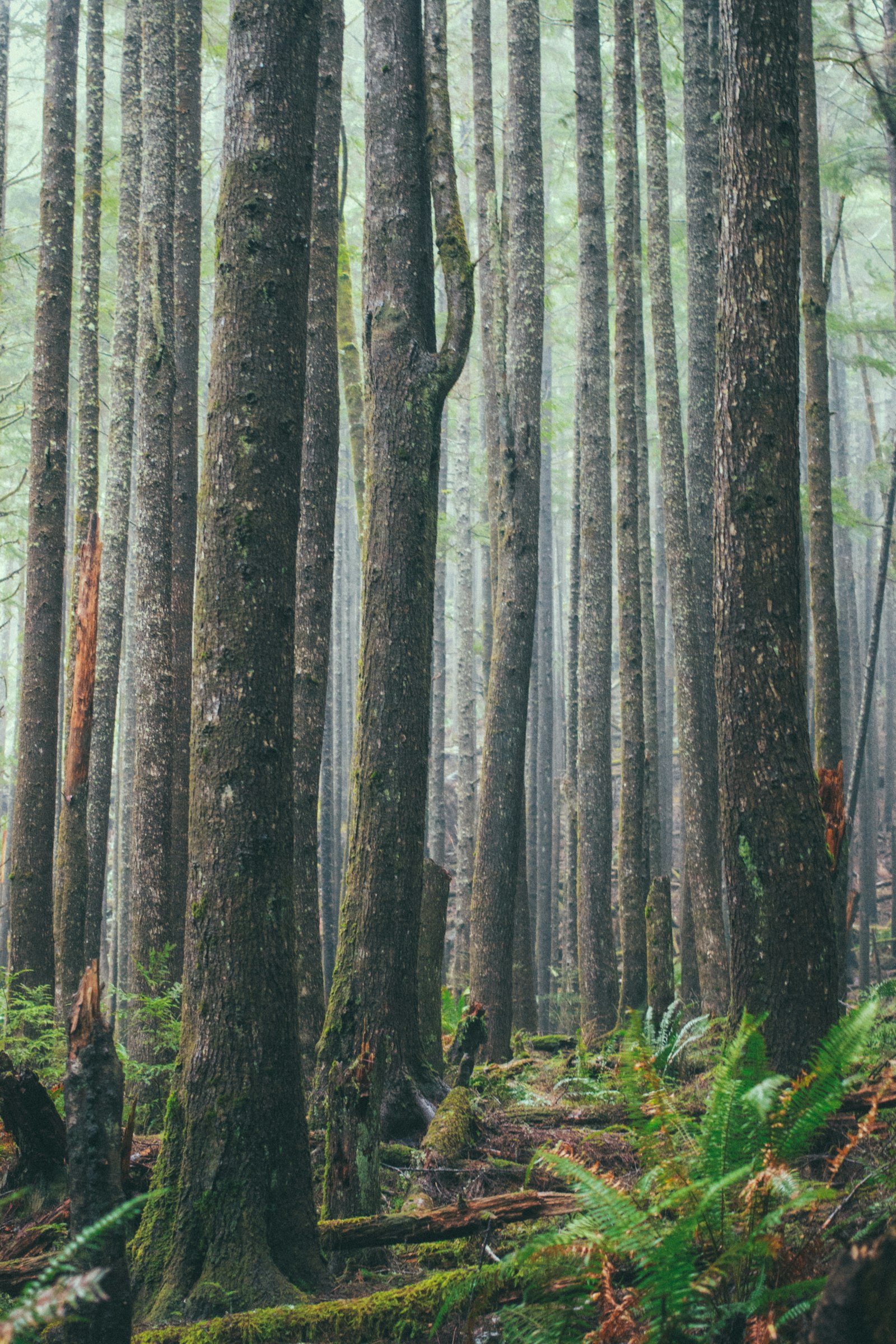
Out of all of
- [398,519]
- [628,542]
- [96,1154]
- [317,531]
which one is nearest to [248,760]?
[96,1154]

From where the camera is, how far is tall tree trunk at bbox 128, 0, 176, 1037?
6.95 meters

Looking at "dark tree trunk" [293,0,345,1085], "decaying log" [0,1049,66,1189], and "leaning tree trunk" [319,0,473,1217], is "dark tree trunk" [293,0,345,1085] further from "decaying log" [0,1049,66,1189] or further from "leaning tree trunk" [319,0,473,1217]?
"decaying log" [0,1049,66,1189]

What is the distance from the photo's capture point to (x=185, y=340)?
8.77 metres

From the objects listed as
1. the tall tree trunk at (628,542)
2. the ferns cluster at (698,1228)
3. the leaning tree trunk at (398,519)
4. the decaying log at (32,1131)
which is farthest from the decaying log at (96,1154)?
the tall tree trunk at (628,542)

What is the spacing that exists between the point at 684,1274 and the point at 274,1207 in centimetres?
166

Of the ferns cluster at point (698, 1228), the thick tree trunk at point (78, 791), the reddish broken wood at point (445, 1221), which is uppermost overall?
the thick tree trunk at point (78, 791)

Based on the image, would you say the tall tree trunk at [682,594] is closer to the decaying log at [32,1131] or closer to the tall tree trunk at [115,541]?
the tall tree trunk at [115,541]

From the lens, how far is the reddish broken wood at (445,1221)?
3.33 metres

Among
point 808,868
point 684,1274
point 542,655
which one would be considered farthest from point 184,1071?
point 542,655

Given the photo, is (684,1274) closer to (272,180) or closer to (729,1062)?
(729,1062)

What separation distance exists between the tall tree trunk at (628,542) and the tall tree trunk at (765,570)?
5177 millimetres

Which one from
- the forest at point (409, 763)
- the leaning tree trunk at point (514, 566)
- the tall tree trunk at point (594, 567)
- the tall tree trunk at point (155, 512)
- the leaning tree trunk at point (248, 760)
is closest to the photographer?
the forest at point (409, 763)

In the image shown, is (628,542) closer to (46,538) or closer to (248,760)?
(46,538)

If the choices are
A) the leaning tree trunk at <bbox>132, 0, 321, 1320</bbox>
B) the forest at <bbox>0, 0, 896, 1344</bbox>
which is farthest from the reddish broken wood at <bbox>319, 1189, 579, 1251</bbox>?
the leaning tree trunk at <bbox>132, 0, 321, 1320</bbox>
